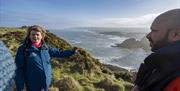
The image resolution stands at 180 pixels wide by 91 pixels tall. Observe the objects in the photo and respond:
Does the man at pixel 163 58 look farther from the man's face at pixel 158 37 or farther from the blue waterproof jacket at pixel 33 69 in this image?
the blue waterproof jacket at pixel 33 69

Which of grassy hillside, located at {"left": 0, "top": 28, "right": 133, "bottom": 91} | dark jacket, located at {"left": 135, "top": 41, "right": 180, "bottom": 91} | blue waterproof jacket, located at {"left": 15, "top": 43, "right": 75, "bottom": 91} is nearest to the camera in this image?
dark jacket, located at {"left": 135, "top": 41, "right": 180, "bottom": 91}

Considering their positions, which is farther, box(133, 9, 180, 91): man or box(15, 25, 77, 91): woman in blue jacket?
box(15, 25, 77, 91): woman in blue jacket

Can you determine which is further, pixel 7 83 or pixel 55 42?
pixel 55 42

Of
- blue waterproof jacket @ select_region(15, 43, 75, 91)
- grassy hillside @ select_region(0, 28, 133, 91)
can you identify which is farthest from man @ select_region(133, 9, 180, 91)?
grassy hillside @ select_region(0, 28, 133, 91)

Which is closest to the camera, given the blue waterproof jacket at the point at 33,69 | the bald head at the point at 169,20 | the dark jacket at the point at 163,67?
the dark jacket at the point at 163,67

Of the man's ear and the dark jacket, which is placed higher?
the man's ear

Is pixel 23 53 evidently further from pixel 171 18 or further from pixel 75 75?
pixel 75 75

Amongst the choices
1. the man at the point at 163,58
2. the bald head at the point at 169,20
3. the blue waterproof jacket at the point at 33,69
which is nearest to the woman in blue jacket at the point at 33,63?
the blue waterproof jacket at the point at 33,69

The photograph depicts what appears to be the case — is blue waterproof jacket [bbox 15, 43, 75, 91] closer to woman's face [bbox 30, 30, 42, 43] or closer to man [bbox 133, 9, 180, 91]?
woman's face [bbox 30, 30, 42, 43]

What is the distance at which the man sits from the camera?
175 centimetres

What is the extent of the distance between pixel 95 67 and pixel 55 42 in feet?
6.06

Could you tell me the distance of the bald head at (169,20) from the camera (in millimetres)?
1855

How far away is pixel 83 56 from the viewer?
434 inches

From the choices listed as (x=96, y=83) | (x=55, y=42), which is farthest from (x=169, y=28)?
(x=55, y=42)
